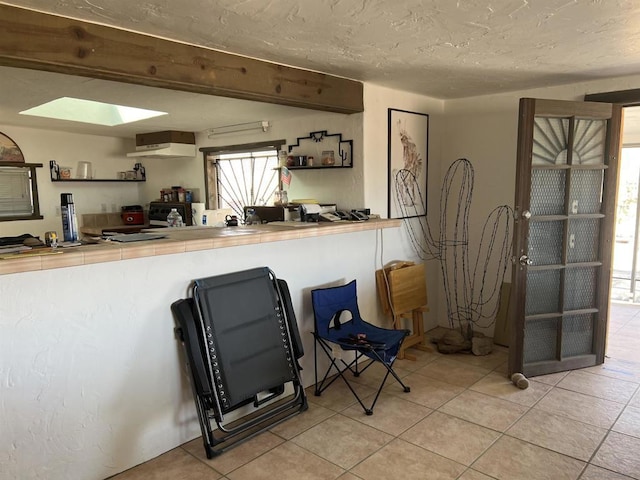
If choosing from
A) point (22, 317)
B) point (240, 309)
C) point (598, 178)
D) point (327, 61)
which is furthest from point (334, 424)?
point (598, 178)

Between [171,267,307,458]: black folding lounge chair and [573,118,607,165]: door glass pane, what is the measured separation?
2.33 meters

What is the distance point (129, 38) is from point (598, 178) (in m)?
3.23

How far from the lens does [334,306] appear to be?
10.4 feet

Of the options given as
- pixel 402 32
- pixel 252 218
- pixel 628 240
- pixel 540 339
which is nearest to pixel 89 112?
pixel 252 218

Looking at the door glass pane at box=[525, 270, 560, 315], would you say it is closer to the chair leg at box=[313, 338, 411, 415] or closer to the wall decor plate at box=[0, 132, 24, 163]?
the chair leg at box=[313, 338, 411, 415]

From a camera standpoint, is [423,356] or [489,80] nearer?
[489,80]

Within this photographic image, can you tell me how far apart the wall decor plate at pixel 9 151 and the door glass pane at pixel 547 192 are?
528 centimetres

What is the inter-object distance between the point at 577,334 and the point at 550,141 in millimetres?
1487

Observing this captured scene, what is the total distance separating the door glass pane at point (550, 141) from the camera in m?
3.20

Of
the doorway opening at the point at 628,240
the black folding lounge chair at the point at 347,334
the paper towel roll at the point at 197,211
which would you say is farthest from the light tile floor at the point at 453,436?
the paper towel roll at the point at 197,211

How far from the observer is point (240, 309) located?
104 inches

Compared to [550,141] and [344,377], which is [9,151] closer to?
[344,377]

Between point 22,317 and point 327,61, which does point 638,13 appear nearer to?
point 327,61

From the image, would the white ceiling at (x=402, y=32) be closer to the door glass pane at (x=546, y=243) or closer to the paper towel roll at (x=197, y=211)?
the door glass pane at (x=546, y=243)
